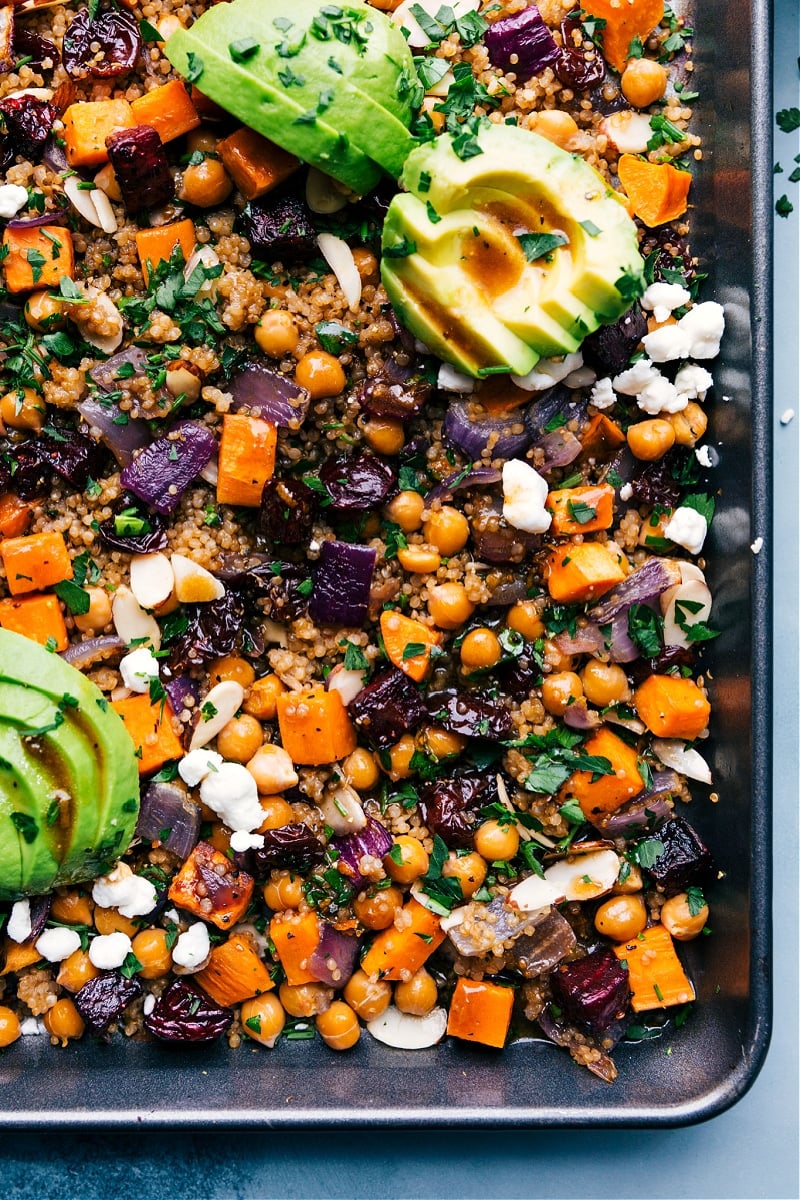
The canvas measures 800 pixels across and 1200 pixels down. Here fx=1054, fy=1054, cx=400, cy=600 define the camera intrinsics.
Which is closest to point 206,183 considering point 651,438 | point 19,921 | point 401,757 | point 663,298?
point 663,298

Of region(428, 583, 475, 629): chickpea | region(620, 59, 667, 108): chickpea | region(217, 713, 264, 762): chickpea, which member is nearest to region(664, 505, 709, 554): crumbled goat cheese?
region(428, 583, 475, 629): chickpea

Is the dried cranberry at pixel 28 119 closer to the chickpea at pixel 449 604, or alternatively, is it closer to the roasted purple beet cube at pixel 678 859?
the chickpea at pixel 449 604

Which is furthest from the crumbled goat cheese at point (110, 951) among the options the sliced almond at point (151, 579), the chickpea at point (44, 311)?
the chickpea at point (44, 311)

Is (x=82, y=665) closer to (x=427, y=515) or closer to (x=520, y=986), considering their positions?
(x=427, y=515)

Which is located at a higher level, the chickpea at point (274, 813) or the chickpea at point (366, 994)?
the chickpea at point (274, 813)

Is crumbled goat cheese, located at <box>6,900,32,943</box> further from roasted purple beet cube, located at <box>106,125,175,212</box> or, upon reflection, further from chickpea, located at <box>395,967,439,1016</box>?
roasted purple beet cube, located at <box>106,125,175,212</box>

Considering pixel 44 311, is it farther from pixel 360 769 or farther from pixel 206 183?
pixel 360 769

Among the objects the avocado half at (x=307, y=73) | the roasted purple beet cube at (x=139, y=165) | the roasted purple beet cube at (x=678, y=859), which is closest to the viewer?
the avocado half at (x=307, y=73)
